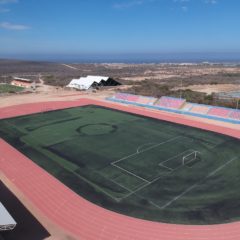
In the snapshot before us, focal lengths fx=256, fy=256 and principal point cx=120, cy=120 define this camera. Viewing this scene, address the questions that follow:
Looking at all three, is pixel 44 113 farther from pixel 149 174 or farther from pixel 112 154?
pixel 149 174

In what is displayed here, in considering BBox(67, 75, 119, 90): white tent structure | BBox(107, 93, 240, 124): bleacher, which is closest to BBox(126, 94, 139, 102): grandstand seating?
BBox(107, 93, 240, 124): bleacher

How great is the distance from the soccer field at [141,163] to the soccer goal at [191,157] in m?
0.10

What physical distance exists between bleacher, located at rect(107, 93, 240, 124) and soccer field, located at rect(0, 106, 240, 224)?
7.25 metres

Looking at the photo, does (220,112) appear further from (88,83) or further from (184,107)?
(88,83)

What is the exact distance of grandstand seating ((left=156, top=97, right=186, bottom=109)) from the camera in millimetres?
46156

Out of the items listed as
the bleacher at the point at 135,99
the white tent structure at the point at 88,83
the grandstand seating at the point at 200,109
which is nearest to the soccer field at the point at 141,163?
the grandstand seating at the point at 200,109

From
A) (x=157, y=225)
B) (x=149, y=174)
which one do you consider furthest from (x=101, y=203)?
(x=149, y=174)

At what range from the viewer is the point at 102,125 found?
37.6 meters

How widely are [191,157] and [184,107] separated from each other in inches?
833

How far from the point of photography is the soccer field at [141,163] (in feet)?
59.1

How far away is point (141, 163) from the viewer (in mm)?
24609

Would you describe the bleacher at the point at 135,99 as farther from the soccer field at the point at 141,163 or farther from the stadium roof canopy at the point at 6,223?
the stadium roof canopy at the point at 6,223

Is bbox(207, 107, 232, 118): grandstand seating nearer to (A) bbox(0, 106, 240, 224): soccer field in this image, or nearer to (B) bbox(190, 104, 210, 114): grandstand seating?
(B) bbox(190, 104, 210, 114): grandstand seating

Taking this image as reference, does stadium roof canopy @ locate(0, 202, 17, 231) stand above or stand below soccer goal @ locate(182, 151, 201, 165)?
above
